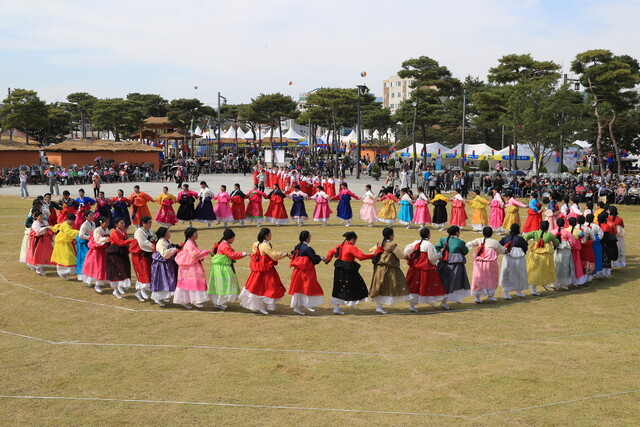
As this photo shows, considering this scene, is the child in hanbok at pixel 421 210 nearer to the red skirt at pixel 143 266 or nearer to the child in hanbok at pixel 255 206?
the child in hanbok at pixel 255 206

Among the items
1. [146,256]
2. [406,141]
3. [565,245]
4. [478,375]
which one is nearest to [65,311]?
[146,256]

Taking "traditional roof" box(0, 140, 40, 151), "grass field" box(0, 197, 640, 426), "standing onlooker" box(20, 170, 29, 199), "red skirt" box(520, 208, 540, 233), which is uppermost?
"traditional roof" box(0, 140, 40, 151)

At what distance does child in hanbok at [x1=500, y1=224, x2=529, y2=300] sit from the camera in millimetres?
13805

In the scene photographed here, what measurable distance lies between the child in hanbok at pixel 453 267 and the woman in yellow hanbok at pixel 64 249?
28.7 ft

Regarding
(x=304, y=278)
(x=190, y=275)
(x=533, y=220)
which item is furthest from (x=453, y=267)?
(x=533, y=220)

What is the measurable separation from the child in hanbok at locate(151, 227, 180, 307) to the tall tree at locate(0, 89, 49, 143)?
66.8 m

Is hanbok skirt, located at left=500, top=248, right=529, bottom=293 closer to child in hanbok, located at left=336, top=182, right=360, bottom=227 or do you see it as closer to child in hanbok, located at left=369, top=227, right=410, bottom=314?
child in hanbok, located at left=369, top=227, right=410, bottom=314

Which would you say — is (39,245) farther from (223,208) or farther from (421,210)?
(421,210)

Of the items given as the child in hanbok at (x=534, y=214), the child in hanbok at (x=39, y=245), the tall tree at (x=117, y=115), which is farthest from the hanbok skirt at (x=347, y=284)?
the tall tree at (x=117, y=115)

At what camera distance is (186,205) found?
23.1m

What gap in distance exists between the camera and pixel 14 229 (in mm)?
23609

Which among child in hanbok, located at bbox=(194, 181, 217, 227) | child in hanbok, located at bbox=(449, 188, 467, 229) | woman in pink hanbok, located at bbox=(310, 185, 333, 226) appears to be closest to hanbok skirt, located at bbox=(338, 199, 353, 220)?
woman in pink hanbok, located at bbox=(310, 185, 333, 226)

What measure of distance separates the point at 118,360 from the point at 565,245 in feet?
34.4

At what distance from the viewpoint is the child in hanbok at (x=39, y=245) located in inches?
627
